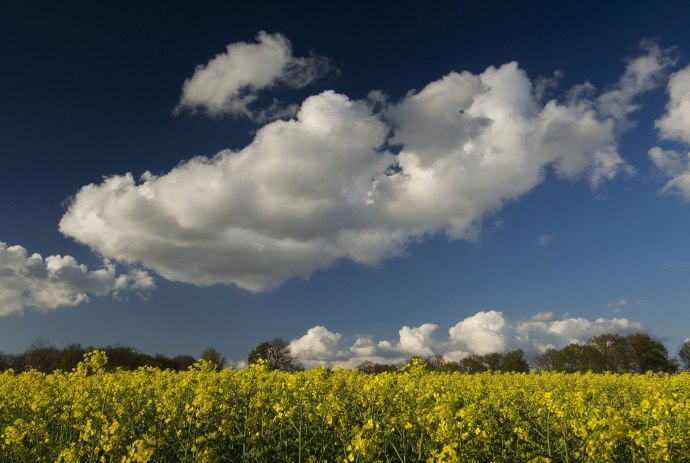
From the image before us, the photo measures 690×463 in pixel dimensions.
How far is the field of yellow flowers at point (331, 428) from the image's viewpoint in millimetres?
6484

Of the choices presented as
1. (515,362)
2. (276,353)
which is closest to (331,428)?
(276,353)

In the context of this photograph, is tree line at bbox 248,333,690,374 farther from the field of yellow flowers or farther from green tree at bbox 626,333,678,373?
the field of yellow flowers

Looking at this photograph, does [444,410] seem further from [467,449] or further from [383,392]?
[383,392]

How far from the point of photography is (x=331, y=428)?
9375 millimetres

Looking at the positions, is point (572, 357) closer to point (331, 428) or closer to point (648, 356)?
point (648, 356)

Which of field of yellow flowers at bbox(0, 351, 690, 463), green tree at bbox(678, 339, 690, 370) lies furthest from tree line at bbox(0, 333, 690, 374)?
field of yellow flowers at bbox(0, 351, 690, 463)

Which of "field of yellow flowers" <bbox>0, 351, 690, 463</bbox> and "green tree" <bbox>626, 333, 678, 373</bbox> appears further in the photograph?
"green tree" <bbox>626, 333, 678, 373</bbox>

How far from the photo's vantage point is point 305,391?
9625mm

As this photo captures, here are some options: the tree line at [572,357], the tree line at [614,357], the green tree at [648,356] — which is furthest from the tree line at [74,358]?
the green tree at [648,356]

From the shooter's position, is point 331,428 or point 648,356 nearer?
point 331,428

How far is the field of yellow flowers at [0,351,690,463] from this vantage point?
21.3ft

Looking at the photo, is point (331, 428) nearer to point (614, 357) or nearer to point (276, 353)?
point (276, 353)

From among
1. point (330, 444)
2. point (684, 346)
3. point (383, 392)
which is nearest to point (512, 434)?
point (383, 392)

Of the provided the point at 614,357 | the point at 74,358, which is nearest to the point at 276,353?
the point at 74,358
